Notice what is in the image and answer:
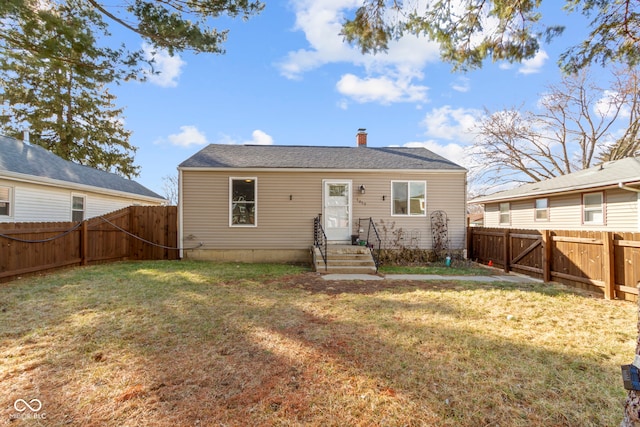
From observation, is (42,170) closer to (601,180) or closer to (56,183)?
(56,183)

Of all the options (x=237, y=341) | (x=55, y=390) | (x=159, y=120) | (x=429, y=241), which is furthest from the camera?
(x=159, y=120)

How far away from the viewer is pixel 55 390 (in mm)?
2389

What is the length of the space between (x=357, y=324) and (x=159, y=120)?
17529 millimetres

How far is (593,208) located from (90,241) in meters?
16.9

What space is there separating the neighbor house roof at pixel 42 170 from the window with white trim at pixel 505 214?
1873 centimetres

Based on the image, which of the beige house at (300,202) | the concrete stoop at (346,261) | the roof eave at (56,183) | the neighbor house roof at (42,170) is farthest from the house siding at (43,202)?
the concrete stoop at (346,261)

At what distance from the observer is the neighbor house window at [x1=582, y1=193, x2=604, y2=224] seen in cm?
1033

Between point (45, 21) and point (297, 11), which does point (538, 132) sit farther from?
point (45, 21)

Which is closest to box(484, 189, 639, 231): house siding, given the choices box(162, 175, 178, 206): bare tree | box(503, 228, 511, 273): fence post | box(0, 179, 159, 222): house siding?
box(503, 228, 511, 273): fence post

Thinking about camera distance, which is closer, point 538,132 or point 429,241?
point 429,241

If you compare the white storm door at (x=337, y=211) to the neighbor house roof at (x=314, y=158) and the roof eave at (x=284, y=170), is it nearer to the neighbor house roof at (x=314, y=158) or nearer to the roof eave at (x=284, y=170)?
the roof eave at (x=284, y=170)

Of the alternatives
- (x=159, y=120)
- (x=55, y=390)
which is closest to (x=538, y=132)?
(x=159, y=120)

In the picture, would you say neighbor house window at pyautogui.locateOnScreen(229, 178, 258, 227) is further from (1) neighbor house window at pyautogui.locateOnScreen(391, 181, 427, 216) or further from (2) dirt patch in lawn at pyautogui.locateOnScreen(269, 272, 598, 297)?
(1) neighbor house window at pyautogui.locateOnScreen(391, 181, 427, 216)

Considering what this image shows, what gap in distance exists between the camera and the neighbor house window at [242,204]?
32.8 feet
